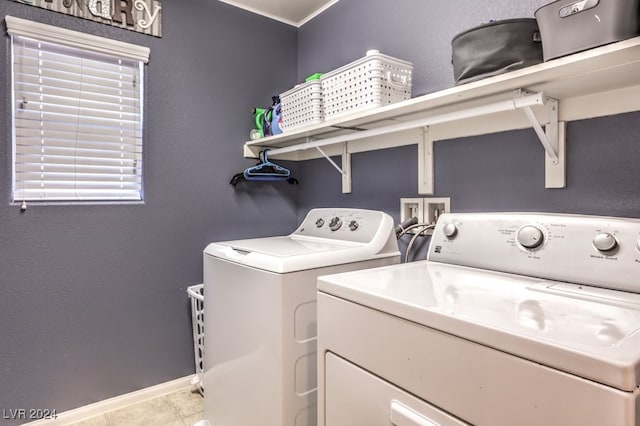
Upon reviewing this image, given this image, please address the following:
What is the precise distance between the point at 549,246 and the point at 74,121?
210cm

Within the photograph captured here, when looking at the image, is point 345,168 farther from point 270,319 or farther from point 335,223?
point 270,319

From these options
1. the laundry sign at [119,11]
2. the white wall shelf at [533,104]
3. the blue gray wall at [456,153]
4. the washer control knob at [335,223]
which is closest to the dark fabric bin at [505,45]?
the white wall shelf at [533,104]

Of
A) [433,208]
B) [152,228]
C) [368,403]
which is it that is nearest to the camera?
[368,403]

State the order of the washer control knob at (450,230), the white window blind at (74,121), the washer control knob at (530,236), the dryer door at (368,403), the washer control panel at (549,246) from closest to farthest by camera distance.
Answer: the dryer door at (368,403)
the washer control panel at (549,246)
the washer control knob at (530,236)
the washer control knob at (450,230)
the white window blind at (74,121)

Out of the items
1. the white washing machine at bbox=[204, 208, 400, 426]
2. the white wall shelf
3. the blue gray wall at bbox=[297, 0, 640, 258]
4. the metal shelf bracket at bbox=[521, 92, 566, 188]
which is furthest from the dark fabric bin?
the white washing machine at bbox=[204, 208, 400, 426]

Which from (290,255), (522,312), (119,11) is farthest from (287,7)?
(522,312)

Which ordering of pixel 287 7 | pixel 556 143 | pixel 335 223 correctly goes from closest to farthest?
pixel 556 143, pixel 335 223, pixel 287 7

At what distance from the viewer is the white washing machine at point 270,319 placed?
1.26 meters

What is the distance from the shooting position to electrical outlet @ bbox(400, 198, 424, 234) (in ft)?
5.69

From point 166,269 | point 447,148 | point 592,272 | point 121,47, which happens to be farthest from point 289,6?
point 592,272

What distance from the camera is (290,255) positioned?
1.35 metres

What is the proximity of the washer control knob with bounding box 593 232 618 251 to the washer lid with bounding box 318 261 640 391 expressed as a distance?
0.11 meters

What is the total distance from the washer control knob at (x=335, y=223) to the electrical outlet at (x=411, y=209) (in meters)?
0.30

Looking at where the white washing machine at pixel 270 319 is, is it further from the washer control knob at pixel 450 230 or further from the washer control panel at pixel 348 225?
the washer control knob at pixel 450 230
